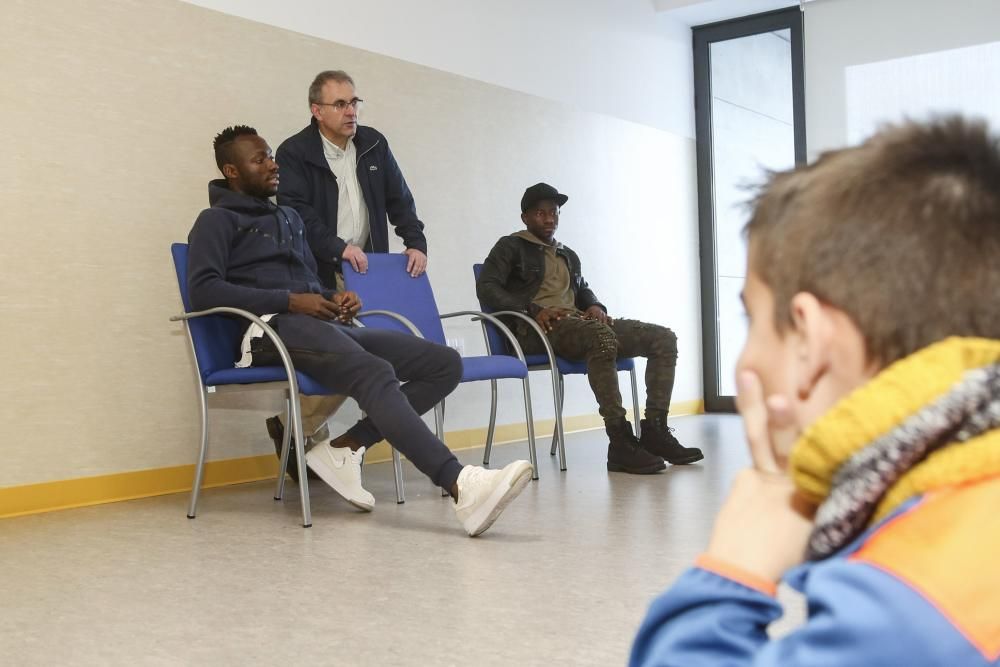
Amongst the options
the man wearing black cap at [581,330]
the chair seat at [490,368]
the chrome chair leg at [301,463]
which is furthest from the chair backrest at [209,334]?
the man wearing black cap at [581,330]

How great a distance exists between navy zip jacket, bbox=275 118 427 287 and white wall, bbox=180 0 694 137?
0.58 m

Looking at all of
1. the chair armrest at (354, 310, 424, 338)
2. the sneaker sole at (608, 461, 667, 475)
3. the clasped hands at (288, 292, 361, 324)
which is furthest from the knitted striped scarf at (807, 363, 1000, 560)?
the sneaker sole at (608, 461, 667, 475)

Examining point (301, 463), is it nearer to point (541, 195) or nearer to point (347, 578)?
point (347, 578)

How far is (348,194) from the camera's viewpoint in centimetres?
382

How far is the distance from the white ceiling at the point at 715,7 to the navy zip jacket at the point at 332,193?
10.5ft

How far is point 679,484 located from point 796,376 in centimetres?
303

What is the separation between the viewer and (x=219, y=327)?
3064 millimetres

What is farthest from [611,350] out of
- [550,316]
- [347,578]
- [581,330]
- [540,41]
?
[540,41]

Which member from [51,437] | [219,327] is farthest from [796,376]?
[51,437]

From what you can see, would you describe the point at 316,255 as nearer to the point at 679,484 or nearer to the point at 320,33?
the point at 320,33

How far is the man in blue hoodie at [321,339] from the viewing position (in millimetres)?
2646

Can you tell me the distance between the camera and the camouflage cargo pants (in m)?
3.92

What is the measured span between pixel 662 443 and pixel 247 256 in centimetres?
176

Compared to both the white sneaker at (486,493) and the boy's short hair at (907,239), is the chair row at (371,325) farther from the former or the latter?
the boy's short hair at (907,239)
